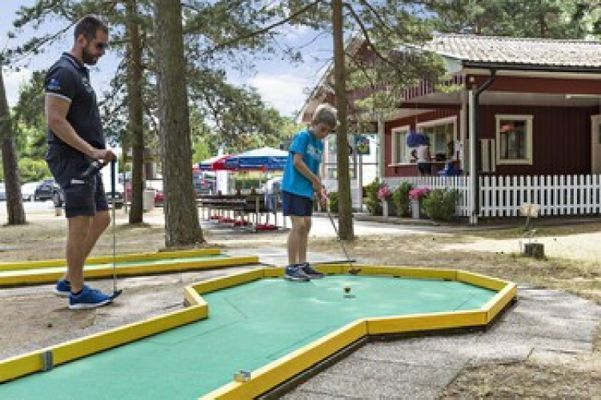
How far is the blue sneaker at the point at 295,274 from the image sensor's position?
5.66 meters

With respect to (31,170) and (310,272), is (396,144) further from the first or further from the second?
(31,170)

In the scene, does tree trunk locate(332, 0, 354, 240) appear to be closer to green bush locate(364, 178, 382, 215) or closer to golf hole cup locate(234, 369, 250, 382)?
green bush locate(364, 178, 382, 215)

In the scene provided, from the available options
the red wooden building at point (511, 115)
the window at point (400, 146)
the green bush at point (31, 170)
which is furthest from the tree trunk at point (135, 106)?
the green bush at point (31, 170)

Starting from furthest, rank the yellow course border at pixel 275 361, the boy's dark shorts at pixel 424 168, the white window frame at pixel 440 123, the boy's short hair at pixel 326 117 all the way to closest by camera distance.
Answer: the white window frame at pixel 440 123, the boy's dark shorts at pixel 424 168, the boy's short hair at pixel 326 117, the yellow course border at pixel 275 361

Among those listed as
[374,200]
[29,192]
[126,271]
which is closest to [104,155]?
[126,271]

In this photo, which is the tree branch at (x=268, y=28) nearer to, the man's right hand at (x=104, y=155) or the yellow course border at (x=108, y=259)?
the yellow course border at (x=108, y=259)

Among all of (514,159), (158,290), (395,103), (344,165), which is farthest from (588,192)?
(158,290)

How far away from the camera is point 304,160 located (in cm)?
569

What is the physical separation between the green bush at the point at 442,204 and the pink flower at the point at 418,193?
1.75ft

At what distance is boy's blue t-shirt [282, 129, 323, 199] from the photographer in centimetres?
566

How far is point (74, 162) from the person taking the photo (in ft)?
14.7

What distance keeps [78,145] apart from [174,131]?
4.97m

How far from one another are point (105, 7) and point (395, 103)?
25.3 feet

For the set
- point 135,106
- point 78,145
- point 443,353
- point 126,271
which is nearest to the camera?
point 443,353
